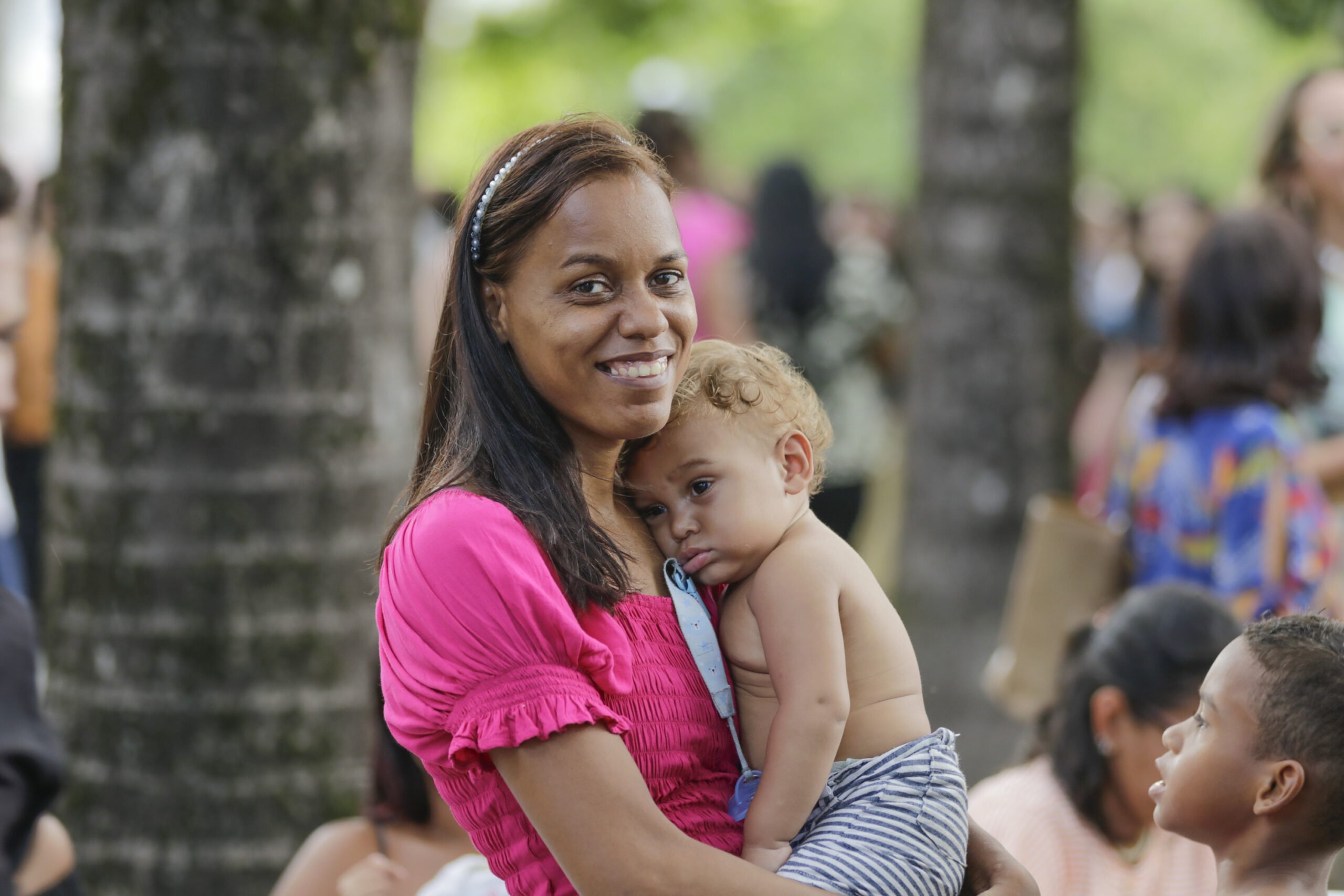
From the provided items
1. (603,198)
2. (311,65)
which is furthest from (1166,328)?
(603,198)

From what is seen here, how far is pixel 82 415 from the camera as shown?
12.8ft

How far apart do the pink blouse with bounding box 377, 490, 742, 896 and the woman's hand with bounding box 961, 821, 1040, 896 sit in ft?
1.33

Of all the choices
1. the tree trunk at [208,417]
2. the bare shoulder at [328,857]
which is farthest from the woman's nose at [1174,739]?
the tree trunk at [208,417]

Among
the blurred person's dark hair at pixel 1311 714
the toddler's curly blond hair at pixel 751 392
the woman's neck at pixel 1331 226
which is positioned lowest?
the blurred person's dark hair at pixel 1311 714

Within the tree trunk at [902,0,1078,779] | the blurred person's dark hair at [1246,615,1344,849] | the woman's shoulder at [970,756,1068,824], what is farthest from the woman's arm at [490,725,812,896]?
the tree trunk at [902,0,1078,779]

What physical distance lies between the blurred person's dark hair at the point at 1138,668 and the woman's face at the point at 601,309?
5.19ft

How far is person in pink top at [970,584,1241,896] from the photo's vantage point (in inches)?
127

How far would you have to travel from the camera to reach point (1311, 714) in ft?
7.30

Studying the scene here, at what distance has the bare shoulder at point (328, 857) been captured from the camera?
11.0 feet

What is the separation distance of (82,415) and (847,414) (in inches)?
171

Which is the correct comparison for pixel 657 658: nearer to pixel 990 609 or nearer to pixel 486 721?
pixel 486 721

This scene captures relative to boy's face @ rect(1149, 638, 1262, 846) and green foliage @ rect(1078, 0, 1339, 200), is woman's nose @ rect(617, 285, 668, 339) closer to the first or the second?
boy's face @ rect(1149, 638, 1262, 846)

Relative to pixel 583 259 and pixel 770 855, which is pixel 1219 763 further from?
pixel 583 259

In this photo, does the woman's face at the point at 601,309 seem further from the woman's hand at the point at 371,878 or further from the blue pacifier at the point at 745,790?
the woman's hand at the point at 371,878
